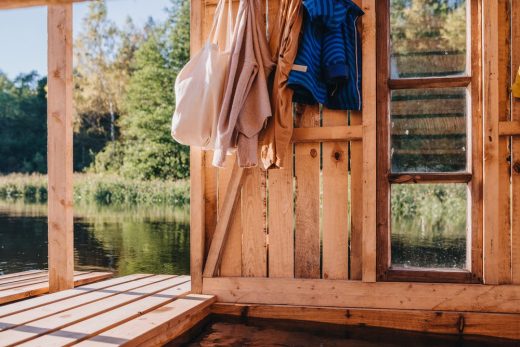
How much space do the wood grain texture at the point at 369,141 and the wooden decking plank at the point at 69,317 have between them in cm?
137

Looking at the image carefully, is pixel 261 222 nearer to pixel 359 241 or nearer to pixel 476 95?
pixel 359 241

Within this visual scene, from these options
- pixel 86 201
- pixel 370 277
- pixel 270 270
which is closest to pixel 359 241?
pixel 370 277

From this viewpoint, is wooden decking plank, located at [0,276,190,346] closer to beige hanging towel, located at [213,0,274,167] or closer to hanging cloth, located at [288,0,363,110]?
beige hanging towel, located at [213,0,274,167]

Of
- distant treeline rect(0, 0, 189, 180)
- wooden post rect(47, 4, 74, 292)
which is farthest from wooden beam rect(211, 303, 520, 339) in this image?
distant treeline rect(0, 0, 189, 180)

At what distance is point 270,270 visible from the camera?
3.13m

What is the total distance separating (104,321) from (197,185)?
0.99 m

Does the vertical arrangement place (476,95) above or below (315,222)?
above

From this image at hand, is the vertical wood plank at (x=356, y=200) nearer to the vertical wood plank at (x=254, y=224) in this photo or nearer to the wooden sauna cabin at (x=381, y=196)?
the wooden sauna cabin at (x=381, y=196)

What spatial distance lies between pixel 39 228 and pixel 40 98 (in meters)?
24.2

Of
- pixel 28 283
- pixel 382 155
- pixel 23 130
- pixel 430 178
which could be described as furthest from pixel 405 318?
pixel 23 130

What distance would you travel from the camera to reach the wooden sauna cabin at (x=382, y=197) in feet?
9.35

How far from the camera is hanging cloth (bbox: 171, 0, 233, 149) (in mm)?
2879

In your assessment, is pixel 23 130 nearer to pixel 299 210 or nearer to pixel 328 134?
pixel 299 210

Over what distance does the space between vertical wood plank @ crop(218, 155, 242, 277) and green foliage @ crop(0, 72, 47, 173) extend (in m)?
25.5
